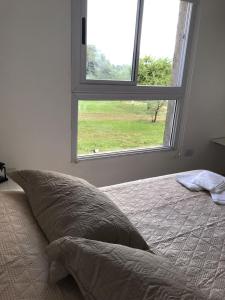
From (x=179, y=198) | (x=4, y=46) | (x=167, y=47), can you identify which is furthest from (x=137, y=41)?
(x=179, y=198)

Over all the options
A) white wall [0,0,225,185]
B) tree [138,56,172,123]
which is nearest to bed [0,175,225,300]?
white wall [0,0,225,185]

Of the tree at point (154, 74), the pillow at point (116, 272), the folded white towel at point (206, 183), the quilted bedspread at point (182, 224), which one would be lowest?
the quilted bedspread at point (182, 224)

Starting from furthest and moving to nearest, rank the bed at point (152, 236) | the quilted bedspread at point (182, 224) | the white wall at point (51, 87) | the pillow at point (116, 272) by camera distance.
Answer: the white wall at point (51, 87)
the quilted bedspread at point (182, 224)
the bed at point (152, 236)
the pillow at point (116, 272)

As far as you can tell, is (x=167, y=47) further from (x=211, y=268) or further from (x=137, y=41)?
(x=211, y=268)

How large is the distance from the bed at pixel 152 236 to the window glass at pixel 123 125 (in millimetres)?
861

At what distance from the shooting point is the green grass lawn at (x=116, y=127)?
237cm

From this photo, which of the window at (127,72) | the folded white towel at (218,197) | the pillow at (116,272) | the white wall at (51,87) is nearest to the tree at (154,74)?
the window at (127,72)

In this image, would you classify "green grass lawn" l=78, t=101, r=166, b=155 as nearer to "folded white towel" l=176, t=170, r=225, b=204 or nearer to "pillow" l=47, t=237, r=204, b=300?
"folded white towel" l=176, t=170, r=225, b=204

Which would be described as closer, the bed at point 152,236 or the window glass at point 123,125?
→ the bed at point 152,236

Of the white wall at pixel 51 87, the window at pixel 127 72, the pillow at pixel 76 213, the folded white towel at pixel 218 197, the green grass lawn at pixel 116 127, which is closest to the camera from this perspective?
Answer: the pillow at pixel 76 213

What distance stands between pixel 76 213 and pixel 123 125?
177 cm

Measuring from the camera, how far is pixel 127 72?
238 centimetres

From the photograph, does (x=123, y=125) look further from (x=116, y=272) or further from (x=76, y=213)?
(x=116, y=272)

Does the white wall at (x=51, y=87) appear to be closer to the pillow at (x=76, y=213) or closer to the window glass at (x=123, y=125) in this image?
the window glass at (x=123, y=125)
